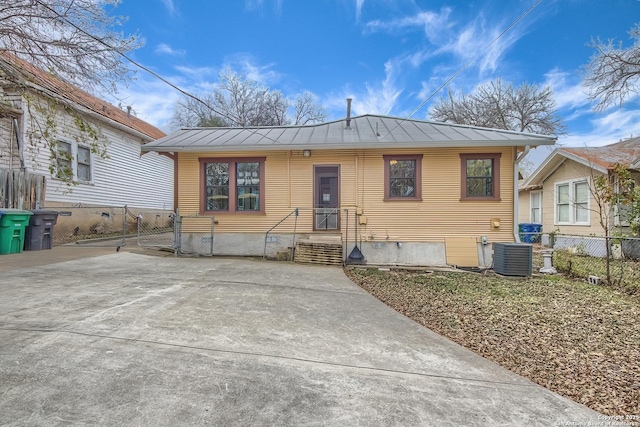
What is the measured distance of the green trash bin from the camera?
7.17 m

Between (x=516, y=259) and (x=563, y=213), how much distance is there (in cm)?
700

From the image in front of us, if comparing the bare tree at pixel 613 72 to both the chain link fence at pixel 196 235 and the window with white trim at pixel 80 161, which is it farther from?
the window with white trim at pixel 80 161

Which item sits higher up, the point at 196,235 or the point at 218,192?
the point at 218,192

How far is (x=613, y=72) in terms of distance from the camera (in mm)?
12203

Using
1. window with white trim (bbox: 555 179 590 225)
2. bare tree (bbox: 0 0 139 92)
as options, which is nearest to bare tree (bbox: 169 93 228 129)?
bare tree (bbox: 0 0 139 92)

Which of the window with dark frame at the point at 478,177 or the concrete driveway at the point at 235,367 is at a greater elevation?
the window with dark frame at the point at 478,177

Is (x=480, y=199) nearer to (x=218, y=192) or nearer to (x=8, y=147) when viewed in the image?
(x=218, y=192)

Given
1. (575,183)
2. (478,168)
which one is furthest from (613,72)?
(478,168)

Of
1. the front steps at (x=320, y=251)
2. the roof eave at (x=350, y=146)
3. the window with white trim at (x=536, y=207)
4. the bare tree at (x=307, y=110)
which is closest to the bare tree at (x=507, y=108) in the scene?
the window with white trim at (x=536, y=207)

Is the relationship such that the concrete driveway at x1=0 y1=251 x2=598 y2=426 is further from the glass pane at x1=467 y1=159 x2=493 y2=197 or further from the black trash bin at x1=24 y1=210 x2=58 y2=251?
the glass pane at x1=467 y1=159 x2=493 y2=197

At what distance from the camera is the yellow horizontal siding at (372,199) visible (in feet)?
28.0

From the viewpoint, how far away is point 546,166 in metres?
12.8

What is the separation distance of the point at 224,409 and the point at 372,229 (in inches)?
283

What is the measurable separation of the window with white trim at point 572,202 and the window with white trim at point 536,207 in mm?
1765
